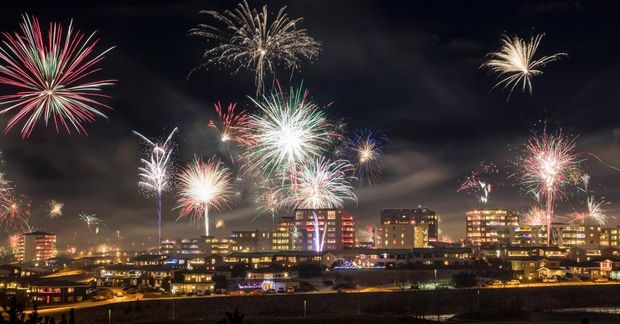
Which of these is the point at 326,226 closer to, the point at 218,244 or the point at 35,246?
the point at 218,244

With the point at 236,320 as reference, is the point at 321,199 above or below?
above

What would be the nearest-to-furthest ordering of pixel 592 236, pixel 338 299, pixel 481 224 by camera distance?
pixel 338 299 → pixel 592 236 → pixel 481 224

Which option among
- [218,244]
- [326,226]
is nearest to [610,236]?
[326,226]

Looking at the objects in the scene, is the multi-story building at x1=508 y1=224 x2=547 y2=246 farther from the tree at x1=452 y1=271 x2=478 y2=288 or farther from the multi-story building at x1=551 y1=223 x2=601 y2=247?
the tree at x1=452 y1=271 x2=478 y2=288

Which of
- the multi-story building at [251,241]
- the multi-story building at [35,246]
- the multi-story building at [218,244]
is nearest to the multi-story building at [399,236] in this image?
the multi-story building at [251,241]

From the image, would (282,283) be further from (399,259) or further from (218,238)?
(218,238)

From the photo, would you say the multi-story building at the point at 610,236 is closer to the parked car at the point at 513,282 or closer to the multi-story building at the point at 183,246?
the parked car at the point at 513,282

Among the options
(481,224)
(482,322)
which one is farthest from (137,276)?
(481,224)
